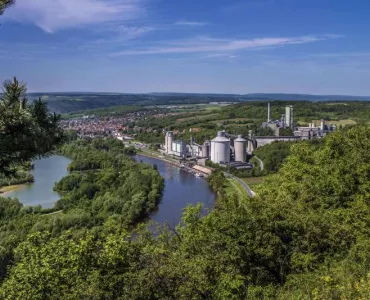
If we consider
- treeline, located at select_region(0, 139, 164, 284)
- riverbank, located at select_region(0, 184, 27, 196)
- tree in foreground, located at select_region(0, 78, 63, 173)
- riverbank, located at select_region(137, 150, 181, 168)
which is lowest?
riverbank, located at select_region(137, 150, 181, 168)

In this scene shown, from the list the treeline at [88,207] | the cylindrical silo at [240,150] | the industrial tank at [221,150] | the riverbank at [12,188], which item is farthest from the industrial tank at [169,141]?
the riverbank at [12,188]

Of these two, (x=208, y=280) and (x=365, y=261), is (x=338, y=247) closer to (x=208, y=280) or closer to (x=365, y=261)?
(x=365, y=261)

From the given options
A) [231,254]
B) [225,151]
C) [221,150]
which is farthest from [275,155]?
[231,254]

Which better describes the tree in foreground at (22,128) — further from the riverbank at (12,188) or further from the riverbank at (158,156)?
the riverbank at (158,156)

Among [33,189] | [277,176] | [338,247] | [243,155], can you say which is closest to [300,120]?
[243,155]

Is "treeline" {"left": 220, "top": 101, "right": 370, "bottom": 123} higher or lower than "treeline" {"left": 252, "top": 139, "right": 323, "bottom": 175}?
higher

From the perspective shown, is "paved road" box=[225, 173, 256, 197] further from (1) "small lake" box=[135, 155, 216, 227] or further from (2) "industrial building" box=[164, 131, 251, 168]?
(2) "industrial building" box=[164, 131, 251, 168]

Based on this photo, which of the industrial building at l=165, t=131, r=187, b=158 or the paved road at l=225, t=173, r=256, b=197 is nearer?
the paved road at l=225, t=173, r=256, b=197

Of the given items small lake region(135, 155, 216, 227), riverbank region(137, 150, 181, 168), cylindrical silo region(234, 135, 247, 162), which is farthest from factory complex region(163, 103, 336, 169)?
small lake region(135, 155, 216, 227)
